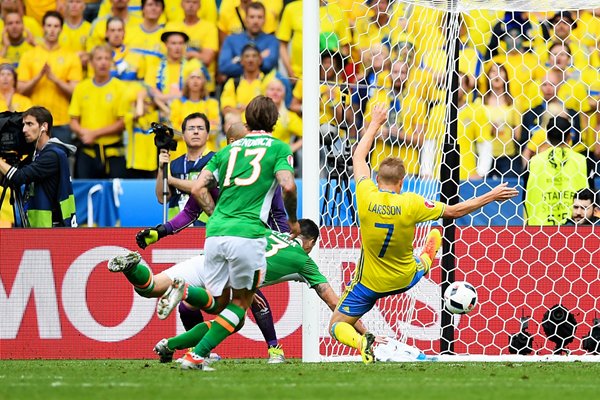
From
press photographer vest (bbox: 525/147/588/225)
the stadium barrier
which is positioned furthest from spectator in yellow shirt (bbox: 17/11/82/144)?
press photographer vest (bbox: 525/147/588/225)

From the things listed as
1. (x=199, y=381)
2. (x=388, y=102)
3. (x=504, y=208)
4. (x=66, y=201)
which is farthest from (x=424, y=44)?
(x=199, y=381)

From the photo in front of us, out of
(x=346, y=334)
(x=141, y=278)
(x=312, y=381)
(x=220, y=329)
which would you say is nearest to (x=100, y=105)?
(x=141, y=278)

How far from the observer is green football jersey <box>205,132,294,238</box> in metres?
7.73

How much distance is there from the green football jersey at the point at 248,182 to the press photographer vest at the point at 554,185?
4419 mm

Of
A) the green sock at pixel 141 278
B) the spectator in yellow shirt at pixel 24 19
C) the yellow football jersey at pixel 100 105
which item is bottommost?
the green sock at pixel 141 278

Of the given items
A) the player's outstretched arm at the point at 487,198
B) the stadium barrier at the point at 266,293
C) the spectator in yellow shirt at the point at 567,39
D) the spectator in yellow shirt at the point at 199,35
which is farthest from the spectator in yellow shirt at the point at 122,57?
the player's outstretched arm at the point at 487,198

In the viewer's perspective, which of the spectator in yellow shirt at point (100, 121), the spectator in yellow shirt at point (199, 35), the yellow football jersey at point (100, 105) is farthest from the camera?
the spectator in yellow shirt at point (199, 35)

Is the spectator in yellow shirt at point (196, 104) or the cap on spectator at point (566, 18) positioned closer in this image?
the cap on spectator at point (566, 18)

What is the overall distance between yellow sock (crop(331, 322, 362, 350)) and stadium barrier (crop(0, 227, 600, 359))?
1.52 metres

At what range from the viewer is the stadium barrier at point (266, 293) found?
10.6 metres

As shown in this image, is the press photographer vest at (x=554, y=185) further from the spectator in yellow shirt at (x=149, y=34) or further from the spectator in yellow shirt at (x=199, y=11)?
the spectator in yellow shirt at (x=149, y=34)

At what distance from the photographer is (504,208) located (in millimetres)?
12109

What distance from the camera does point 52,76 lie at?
14.2m

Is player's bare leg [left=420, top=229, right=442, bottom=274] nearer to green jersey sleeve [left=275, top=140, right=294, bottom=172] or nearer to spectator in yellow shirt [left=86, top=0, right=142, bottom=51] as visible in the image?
green jersey sleeve [left=275, top=140, right=294, bottom=172]
